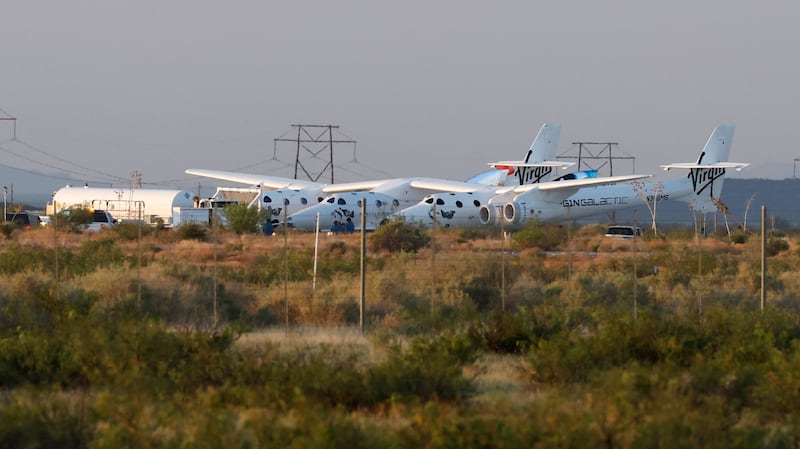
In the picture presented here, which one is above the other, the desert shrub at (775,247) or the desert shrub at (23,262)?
the desert shrub at (775,247)

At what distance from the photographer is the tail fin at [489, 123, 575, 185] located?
6988 centimetres

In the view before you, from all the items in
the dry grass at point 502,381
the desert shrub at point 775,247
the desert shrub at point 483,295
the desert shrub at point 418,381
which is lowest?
the dry grass at point 502,381

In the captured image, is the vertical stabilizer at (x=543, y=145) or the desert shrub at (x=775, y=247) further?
the vertical stabilizer at (x=543, y=145)

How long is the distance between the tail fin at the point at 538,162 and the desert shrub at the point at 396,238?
1139 inches

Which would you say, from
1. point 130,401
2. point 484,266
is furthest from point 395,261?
point 130,401

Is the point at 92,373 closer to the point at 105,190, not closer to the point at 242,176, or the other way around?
the point at 105,190

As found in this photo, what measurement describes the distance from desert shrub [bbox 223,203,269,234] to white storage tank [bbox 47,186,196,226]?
6895mm

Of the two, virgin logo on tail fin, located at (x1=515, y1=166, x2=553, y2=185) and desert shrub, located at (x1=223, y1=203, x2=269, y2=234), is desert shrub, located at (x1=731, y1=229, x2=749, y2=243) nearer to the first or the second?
virgin logo on tail fin, located at (x1=515, y1=166, x2=553, y2=185)

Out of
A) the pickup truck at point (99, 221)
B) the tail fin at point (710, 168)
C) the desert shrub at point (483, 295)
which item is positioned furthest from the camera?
the tail fin at point (710, 168)

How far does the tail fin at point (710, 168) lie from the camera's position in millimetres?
64625

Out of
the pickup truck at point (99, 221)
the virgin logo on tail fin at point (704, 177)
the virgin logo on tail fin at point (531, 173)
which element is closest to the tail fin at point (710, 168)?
the virgin logo on tail fin at point (704, 177)

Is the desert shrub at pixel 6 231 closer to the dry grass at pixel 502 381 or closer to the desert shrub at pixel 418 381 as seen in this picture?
the dry grass at pixel 502 381

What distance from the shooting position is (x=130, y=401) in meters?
9.36

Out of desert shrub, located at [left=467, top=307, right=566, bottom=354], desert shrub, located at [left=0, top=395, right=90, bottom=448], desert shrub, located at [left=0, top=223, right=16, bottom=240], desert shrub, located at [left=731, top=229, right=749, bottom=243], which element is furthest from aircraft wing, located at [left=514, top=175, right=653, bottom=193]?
desert shrub, located at [left=0, top=395, right=90, bottom=448]
